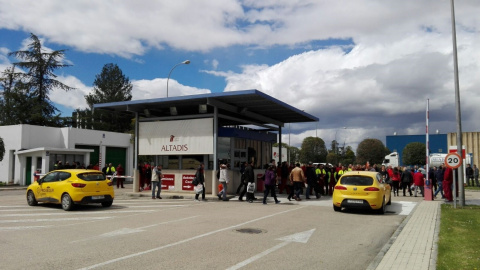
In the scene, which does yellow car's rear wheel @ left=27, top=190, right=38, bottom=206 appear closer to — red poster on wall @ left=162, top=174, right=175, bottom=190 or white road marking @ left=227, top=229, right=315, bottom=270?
red poster on wall @ left=162, top=174, right=175, bottom=190

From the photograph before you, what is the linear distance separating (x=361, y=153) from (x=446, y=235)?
6081 centimetres

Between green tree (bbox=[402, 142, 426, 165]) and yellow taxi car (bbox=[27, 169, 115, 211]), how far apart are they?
193ft

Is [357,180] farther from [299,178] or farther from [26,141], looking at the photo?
[26,141]

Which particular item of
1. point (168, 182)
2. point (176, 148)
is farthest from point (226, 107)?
point (168, 182)

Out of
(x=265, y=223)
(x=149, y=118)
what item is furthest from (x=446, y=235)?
(x=149, y=118)

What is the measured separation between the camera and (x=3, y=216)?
40.3 feet

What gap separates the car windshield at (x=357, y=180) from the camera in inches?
527

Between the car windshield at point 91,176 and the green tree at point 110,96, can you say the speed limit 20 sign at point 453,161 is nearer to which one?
the car windshield at point 91,176

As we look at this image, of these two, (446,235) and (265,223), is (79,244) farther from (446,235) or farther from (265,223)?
(446,235)

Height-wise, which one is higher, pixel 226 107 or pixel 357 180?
pixel 226 107

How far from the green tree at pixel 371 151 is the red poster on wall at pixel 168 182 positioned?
51488 millimetres

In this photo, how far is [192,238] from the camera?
870cm

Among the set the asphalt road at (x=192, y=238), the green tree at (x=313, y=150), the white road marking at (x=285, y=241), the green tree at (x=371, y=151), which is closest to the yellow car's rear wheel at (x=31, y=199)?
the asphalt road at (x=192, y=238)

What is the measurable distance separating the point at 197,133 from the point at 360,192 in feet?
30.0
